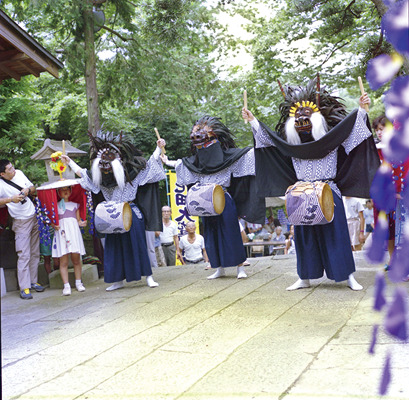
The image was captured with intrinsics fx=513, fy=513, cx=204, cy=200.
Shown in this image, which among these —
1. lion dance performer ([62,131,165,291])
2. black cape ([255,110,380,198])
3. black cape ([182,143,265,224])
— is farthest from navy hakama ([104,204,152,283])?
black cape ([255,110,380,198])

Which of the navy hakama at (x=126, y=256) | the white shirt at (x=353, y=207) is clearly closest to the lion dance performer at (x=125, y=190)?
the navy hakama at (x=126, y=256)

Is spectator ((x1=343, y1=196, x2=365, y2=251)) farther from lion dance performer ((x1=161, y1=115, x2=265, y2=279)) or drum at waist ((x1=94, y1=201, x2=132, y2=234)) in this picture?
drum at waist ((x1=94, y1=201, x2=132, y2=234))

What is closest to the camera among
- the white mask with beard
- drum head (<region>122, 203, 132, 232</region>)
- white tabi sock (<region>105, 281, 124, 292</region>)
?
the white mask with beard

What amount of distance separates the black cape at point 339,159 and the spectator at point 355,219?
10.9ft

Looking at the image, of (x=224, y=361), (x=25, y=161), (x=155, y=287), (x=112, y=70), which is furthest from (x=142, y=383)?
(x=112, y=70)

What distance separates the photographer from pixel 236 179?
657 centimetres

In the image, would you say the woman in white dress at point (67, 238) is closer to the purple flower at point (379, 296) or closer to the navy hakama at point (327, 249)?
the navy hakama at point (327, 249)

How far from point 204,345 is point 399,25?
328 cm

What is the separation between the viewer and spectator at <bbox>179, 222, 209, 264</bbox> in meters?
9.12

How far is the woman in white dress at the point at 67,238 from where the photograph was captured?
22.1 ft

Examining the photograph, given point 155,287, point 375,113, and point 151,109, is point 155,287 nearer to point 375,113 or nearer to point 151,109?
point 151,109

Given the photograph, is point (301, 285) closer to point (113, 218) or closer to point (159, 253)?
point (113, 218)

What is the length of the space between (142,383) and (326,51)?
9711 mm

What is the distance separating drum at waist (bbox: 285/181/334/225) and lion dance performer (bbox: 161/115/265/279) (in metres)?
1.33
